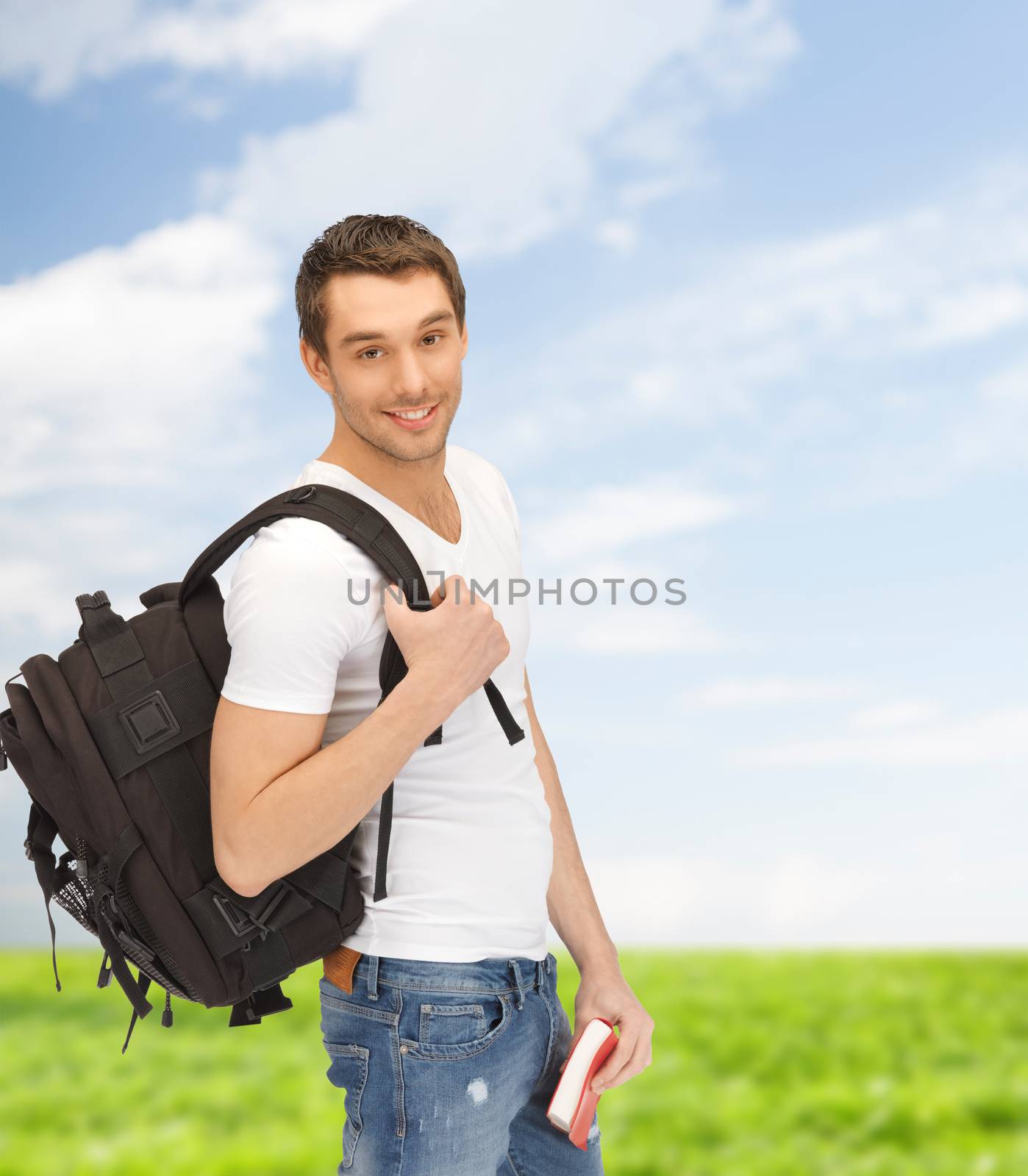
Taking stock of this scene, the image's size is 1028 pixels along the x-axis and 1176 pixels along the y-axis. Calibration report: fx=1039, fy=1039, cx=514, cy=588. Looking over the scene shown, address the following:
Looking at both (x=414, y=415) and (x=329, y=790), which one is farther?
(x=414, y=415)

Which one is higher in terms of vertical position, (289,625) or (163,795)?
(289,625)

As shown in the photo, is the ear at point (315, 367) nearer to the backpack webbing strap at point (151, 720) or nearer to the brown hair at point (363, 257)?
the brown hair at point (363, 257)

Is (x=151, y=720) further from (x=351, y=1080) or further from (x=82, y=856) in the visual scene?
(x=351, y=1080)

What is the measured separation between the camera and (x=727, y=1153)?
401 cm

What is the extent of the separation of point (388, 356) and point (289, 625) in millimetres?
524

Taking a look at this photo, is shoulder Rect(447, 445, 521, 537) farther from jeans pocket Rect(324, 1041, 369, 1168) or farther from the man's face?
jeans pocket Rect(324, 1041, 369, 1168)

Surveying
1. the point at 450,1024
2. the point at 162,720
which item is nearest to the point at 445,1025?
the point at 450,1024

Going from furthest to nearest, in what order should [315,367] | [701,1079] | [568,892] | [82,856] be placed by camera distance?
1. [701,1079]
2. [568,892]
3. [315,367]
4. [82,856]

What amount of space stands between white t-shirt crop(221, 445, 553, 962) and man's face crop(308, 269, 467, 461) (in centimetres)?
11

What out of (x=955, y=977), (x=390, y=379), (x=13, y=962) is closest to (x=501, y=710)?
(x=390, y=379)

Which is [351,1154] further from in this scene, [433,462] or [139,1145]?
[139,1145]

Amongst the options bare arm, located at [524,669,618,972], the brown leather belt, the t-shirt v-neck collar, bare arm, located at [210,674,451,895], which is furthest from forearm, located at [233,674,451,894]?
bare arm, located at [524,669,618,972]

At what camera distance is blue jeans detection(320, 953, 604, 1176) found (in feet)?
5.41

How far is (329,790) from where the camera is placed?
1.50m
